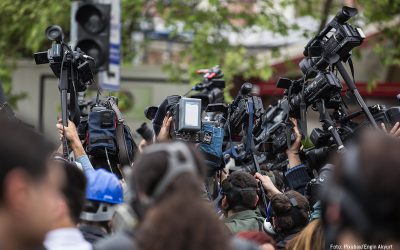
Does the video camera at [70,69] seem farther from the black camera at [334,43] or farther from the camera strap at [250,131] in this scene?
the black camera at [334,43]

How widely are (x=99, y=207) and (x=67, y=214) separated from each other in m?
0.47

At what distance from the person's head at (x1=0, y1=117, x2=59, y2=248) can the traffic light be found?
8.31m

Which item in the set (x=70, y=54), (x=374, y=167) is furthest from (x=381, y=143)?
(x=70, y=54)

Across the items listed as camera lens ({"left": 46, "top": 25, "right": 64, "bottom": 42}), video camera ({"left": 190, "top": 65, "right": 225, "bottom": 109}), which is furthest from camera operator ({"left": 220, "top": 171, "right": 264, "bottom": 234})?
video camera ({"left": 190, "top": 65, "right": 225, "bottom": 109})

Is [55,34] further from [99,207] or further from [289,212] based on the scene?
[99,207]

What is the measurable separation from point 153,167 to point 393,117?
365cm

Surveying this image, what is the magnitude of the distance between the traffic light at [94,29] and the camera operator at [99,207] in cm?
761

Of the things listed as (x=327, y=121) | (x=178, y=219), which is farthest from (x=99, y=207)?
(x=327, y=121)

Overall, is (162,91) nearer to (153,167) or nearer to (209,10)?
(209,10)

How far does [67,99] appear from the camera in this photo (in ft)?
20.2

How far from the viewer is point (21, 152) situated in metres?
2.81

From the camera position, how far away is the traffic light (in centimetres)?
1121

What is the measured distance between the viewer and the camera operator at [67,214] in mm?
3057

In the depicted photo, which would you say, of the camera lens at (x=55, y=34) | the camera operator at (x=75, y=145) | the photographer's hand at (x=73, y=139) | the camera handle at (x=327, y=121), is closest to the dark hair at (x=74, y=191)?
the camera operator at (x=75, y=145)
